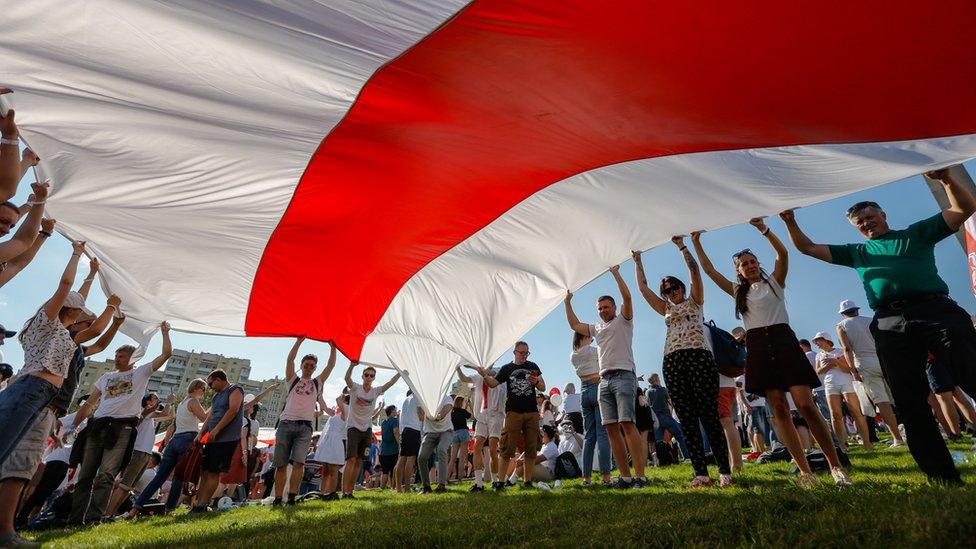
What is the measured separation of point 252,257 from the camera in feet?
16.2

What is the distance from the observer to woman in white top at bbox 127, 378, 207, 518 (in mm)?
6160

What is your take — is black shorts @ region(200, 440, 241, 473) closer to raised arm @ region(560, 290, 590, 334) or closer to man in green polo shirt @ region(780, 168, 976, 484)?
raised arm @ region(560, 290, 590, 334)

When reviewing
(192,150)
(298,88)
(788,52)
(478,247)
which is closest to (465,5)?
(298,88)

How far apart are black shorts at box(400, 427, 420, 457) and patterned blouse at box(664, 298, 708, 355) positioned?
16.7 feet

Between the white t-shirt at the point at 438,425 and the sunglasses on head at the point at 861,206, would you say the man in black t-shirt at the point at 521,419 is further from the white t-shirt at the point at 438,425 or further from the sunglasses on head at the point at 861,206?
the sunglasses on head at the point at 861,206

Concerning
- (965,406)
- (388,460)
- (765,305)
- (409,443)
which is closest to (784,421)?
(765,305)

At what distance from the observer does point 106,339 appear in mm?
4922

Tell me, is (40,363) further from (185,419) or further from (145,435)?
(145,435)

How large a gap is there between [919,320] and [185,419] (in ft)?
25.2

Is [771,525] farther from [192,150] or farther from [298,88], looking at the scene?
[192,150]

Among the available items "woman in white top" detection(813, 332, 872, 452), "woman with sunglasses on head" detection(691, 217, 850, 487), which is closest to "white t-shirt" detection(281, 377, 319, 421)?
"woman with sunglasses on head" detection(691, 217, 850, 487)

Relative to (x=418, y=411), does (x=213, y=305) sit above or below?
above

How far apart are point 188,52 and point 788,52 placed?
3.51 m

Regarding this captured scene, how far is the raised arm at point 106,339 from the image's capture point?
4699mm
